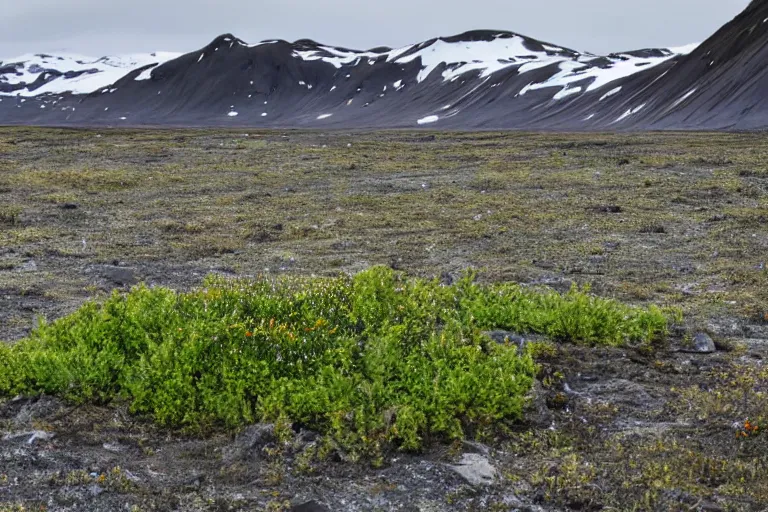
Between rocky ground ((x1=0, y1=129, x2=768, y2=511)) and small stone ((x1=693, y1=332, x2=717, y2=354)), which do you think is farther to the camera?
small stone ((x1=693, y1=332, x2=717, y2=354))

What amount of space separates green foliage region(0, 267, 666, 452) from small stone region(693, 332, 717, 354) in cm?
94

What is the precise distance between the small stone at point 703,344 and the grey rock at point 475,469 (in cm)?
354

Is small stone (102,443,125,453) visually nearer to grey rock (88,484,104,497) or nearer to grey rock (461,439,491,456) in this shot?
grey rock (88,484,104,497)

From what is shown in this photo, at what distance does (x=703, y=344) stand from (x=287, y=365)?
4574 mm

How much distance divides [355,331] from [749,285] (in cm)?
675

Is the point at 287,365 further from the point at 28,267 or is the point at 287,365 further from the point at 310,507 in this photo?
the point at 28,267

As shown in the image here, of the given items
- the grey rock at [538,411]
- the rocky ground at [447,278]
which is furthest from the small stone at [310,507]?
the grey rock at [538,411]

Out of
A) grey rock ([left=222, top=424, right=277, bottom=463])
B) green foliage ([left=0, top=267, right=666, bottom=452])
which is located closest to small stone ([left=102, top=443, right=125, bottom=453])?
green foliage ([left=0, top=267, right=666, bottom=452])

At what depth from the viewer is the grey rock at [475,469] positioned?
5.48 metres

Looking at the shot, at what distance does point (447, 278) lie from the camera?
11438 mm

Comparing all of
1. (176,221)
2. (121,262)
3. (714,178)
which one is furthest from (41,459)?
(714,178)

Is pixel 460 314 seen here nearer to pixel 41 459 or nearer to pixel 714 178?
pixel 41 459

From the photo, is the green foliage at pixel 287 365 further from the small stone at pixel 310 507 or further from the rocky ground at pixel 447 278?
the small stone at pixel 310 507

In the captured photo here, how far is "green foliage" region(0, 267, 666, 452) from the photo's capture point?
6156mm
